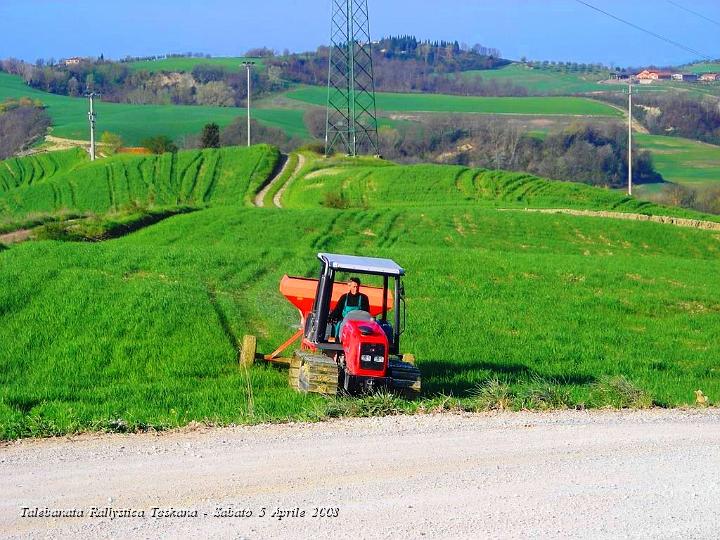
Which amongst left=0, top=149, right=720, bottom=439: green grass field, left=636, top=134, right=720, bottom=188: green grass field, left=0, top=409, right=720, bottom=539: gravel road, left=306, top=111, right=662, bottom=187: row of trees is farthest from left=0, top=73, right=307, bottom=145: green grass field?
left=0, top=409, right=720, bottom=539: gravel road

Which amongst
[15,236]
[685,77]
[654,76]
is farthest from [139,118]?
[15,236]

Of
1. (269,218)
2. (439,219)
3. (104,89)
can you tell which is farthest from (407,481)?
(104,89)

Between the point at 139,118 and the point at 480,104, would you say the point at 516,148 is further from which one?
the point at 139,118

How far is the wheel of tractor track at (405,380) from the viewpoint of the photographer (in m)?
13.8

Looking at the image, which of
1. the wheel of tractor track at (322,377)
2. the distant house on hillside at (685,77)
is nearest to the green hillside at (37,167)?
the wheel of tractor track at (322,377)

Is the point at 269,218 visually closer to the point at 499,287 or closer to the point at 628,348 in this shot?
the point at 499,287

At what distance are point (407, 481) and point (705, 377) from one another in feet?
36.6

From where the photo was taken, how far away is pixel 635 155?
392 ft

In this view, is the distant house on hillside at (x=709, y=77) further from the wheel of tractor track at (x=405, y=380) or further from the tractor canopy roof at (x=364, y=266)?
the wheel of tractor track at (x=405, y=380)

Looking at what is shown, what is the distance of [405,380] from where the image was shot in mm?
13875

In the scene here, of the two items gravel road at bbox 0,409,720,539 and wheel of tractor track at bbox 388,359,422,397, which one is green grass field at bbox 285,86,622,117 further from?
gravel road at bbox 0,409,720,539

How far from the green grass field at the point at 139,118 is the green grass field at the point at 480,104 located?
51.1ft

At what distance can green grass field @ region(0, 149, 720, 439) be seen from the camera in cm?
1434

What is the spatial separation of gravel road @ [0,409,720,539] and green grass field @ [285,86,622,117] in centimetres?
14258
